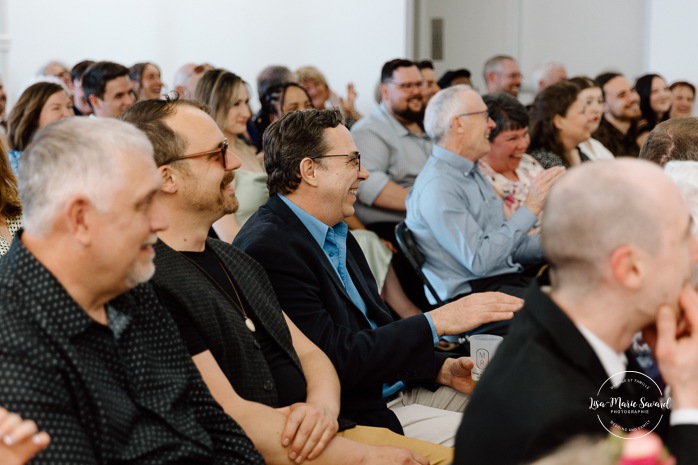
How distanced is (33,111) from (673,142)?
9.40ft

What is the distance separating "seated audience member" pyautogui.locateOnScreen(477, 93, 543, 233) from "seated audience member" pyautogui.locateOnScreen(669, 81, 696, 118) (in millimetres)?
4225

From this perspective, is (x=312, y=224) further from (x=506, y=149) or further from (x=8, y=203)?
(x=506, y=149)

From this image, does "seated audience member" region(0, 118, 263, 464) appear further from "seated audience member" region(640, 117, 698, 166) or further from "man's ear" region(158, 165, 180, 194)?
"seated audience member" region(640, 117, 698, 166)

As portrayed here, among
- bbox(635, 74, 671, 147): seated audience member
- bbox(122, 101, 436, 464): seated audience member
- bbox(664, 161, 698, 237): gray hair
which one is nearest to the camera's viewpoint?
bbox(122, 101, 436, 464): seated audience member

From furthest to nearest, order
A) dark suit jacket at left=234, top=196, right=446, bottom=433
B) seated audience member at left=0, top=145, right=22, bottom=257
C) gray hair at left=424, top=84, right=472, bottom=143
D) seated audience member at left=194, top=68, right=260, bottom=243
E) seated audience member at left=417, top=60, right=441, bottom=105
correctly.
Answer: seated audience member at left=417, top=60, right=441, bottom=105, seated audience member at left=194, top=68, right=260, bottom=243, gray hair at left=424, top=84, right=472, bottom=143, seated audience member at left=0, top=145, right=22, bottom=257, dark suit jacket at left=234, top=196, right=446, bottom=433

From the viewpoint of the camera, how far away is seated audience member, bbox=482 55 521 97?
296 inches

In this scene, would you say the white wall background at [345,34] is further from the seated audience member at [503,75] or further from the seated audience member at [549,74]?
the seated audience member at [549,74]

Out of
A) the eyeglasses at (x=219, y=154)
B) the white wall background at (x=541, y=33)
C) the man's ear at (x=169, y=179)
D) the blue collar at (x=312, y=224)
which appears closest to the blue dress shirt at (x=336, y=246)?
the blue collar at (x=312, y=224)

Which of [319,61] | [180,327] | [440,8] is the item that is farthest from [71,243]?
[440,8]

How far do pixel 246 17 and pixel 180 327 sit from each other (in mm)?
6254

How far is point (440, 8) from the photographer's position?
8891 mm

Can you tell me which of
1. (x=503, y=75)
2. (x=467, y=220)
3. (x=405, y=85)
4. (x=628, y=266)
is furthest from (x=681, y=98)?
(x=628, y=266)

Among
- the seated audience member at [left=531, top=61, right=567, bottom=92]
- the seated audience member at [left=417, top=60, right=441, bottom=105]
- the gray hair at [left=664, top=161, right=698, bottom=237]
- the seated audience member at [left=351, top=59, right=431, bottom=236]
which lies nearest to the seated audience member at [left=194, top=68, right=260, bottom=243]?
the seated audience member at [left=351, top=59, right=431, bottom=236]

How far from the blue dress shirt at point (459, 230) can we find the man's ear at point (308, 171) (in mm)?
1037
